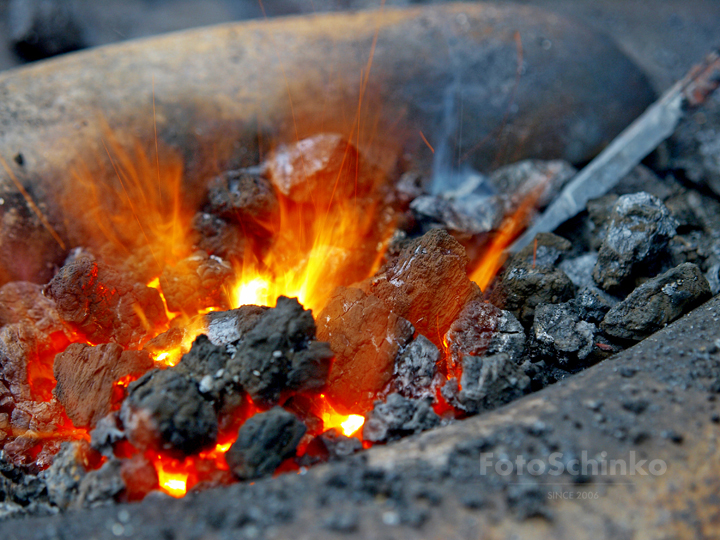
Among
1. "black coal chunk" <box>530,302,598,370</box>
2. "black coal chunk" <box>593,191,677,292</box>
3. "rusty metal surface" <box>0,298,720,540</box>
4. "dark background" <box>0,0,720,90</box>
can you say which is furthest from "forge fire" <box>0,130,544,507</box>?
"dark background" <box>0,0,720,90</box>

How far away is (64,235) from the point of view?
123 inches

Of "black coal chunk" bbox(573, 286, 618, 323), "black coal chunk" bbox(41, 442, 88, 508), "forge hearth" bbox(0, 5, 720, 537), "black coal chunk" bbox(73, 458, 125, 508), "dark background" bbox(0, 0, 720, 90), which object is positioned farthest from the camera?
"dark background" bbox(0, 0, 720, 90)

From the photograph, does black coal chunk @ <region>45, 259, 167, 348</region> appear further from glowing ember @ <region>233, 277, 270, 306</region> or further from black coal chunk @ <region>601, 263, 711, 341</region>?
black coal chunk @ <region>601, 263, 711, 341</region>

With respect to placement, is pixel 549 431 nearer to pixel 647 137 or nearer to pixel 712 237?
pixel 712 237

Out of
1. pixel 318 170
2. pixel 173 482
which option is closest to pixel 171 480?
pixel 173 482

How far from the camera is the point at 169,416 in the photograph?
204 centimetres

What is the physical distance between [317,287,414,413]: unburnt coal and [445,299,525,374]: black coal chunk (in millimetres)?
269

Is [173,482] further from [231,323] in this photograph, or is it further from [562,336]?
[562,336]

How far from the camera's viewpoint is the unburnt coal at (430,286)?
2.66 meters

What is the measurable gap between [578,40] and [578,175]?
1358 millimetres

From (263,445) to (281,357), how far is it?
15.6 inches

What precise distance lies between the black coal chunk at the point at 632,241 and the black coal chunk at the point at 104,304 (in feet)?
8.93

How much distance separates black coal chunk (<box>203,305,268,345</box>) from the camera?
250cm

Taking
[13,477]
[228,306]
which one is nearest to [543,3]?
[228,306]
